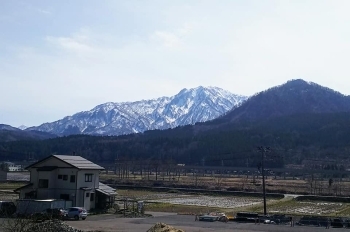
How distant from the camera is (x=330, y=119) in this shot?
15312 centimetres

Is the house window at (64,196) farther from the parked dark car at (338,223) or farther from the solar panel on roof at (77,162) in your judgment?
the parked dark car at (338,223)

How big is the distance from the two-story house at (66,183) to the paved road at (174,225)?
352 cm

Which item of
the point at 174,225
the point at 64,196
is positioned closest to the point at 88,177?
the point at 64,196

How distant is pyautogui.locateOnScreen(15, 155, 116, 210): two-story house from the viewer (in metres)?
34.2

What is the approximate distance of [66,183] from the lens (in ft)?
113

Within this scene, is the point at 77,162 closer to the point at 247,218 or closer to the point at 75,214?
the point at 75,214

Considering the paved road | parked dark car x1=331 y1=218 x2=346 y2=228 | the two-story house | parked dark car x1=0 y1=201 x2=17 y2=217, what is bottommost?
the paved road

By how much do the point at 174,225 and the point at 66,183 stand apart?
10791 mm

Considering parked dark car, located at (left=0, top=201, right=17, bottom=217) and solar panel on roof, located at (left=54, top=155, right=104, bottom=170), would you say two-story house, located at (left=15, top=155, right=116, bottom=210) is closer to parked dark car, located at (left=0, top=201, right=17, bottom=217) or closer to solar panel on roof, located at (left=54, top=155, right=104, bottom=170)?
solar panel on roof, located at (left=54, top=155, right=104, bottom=170)

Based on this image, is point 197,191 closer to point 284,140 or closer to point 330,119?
point 284,140

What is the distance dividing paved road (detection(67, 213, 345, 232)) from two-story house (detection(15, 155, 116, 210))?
3.52 meters

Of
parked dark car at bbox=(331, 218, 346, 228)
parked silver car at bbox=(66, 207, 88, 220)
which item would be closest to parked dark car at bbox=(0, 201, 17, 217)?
parked silver car at bbox=(66, 207, 88, 220)

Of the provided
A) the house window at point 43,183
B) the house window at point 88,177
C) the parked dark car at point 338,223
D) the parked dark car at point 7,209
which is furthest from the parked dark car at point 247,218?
the parked dark car at point 7,209

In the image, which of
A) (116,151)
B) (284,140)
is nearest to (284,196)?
(284,140)
